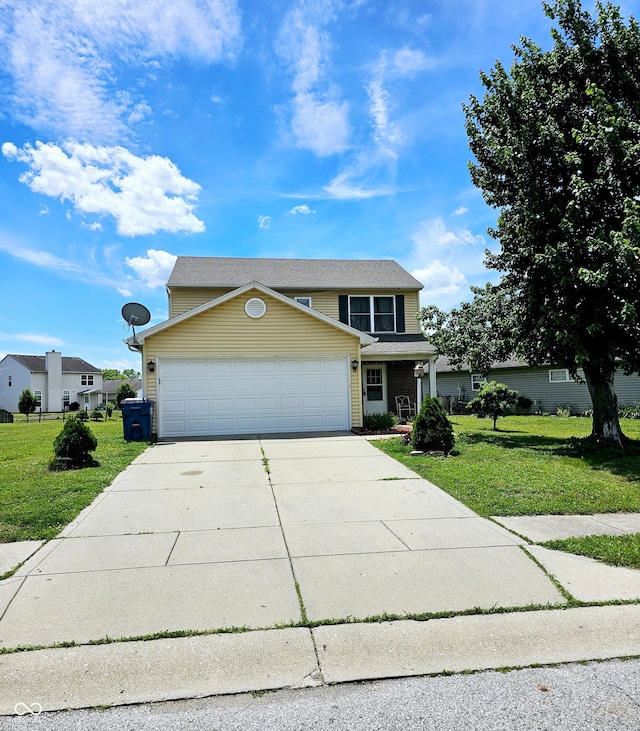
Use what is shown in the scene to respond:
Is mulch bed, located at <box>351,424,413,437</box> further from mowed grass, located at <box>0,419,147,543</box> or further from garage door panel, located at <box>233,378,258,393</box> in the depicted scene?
mowed grass, located at <box>0,419,147,543</box>

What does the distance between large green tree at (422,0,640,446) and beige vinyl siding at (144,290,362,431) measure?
535 cm

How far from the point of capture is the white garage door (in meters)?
14.6

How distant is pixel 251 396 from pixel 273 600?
11128 millimetres

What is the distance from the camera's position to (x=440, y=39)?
10359 mm

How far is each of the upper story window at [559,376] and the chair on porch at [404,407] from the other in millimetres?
9292

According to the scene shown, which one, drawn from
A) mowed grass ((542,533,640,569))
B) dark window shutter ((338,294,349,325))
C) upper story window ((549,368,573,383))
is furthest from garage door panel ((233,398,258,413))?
upper story window ((549,368,573,383))

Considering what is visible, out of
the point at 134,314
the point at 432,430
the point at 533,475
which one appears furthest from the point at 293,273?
the point at 533,475

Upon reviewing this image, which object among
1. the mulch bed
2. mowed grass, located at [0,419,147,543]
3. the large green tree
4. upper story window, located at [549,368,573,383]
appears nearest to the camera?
mowed grass, located at [0,419,147,543]

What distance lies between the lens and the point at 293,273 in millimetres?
20922

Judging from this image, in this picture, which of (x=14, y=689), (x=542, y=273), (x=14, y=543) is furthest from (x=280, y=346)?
(x=14, y=689)

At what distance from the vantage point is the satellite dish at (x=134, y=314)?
50.5 feet

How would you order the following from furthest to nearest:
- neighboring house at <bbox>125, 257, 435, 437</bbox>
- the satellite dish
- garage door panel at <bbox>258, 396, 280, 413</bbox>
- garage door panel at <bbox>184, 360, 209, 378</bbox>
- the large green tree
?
the satellite dish, garage door panel at <bbox>258, 396, 280, 413</bbox>, garage door panel at <bbox>184, 360, 209, 378</bbox>, neighboring house at <bbox>125, 257, 435, 437</bbox>, the large green tree

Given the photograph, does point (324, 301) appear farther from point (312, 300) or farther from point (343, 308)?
point (343, 308)

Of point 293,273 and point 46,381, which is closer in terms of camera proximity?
point 293,273
